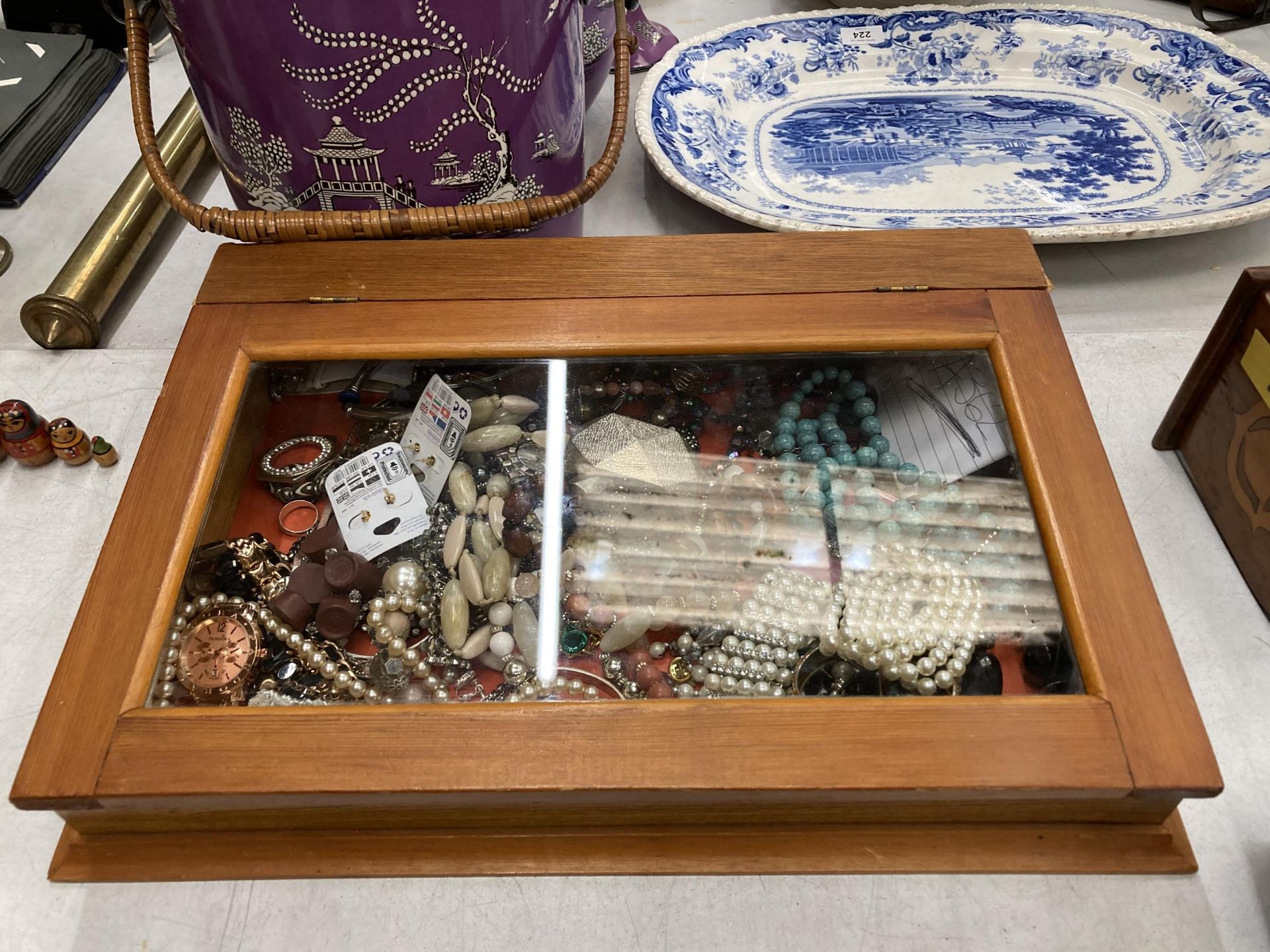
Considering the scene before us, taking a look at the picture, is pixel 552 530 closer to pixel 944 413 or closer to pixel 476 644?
pixel 476 644

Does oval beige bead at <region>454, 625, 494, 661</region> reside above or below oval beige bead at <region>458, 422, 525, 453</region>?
below

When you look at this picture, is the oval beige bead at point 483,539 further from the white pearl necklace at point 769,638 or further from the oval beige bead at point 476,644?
the white pearl necklace at point 769,638

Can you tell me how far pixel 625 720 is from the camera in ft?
1.43

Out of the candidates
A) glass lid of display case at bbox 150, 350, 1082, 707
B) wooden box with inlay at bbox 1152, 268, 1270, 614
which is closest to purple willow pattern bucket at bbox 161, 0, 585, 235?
glass lid of display case at bbox 150, 350, 1082, 707

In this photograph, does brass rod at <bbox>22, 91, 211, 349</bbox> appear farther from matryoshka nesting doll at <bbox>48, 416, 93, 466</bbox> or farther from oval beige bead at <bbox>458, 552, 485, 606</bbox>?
oval beige bead at <bbox>458, 552, 485, 606</bbox>

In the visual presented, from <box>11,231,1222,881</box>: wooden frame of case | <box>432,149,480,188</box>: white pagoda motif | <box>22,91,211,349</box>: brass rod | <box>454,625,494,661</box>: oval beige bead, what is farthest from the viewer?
<box>22,91,211,349</box>: brass rod

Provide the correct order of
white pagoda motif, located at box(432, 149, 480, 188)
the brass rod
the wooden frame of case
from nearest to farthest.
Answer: the wooden frame of case
white pagoda motif, located at box(432, 149, 480, 188)
the brass rod

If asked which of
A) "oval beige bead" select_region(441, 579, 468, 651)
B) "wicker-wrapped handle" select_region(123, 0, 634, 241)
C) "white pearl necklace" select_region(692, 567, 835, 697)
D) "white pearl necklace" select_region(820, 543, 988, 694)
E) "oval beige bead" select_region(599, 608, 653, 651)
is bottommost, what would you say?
"oval beige bead" select_region(441, 579, 468, 651)

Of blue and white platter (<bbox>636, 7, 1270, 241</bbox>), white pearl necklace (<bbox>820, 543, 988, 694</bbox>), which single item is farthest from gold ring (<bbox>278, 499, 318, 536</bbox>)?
blue and white platter (<bbox>636, 7, 1270, 241</bbox>)

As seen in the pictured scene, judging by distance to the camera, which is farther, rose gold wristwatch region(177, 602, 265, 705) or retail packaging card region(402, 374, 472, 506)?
retail packaging card region(402, 374, 472, 506)

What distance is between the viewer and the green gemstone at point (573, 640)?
1.69 ft

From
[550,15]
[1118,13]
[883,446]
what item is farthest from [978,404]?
[1118,13]

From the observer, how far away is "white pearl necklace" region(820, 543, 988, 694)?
1.60 feet

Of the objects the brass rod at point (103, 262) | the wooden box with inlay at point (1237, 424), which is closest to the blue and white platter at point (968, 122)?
the wooden box with inlay at point (1237, 424)
